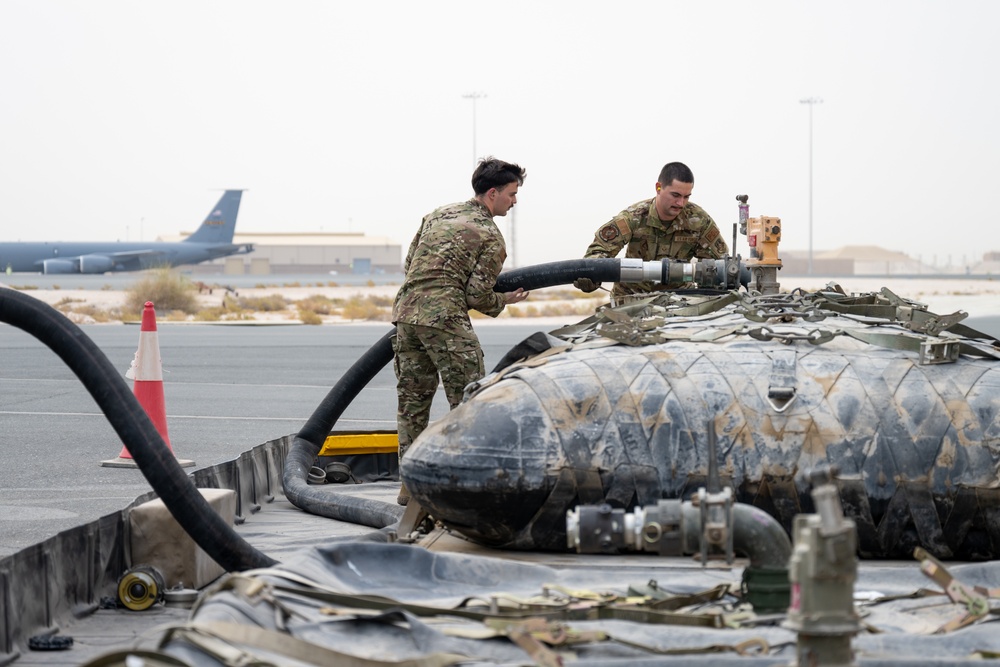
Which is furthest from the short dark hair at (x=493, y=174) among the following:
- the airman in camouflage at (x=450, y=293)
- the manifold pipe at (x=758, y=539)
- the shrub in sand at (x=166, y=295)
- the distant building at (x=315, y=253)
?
the distant building at (x=315, y=253)

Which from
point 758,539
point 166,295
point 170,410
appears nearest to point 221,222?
point 166,295

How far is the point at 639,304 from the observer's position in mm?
5941

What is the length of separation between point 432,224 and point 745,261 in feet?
5.33

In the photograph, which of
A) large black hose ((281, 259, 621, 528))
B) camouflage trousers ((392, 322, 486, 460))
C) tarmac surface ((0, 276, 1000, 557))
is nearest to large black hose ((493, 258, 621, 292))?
large black hose ((281, 259, 621, 528))

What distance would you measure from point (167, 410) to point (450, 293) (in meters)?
7.29

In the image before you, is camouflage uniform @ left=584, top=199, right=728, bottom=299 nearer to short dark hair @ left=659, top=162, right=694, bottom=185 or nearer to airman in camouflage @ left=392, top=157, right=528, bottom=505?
short dark hair @ left=659, top=162, right=694, bottom=185

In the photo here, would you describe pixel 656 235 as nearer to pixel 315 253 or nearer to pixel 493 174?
pixel 493 174

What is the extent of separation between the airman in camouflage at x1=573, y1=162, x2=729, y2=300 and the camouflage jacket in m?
1.31

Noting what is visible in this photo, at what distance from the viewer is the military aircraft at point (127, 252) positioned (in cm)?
9019

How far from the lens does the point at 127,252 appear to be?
94250 mm

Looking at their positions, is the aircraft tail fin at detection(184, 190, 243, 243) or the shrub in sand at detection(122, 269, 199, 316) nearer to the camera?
the shrub in sand at detection(122, 269, 199, 316)

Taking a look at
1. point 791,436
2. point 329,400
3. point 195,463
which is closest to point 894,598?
point 791,436

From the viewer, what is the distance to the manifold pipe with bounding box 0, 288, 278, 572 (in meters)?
4.68

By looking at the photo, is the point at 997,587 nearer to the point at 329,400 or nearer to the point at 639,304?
the point at 639,304
